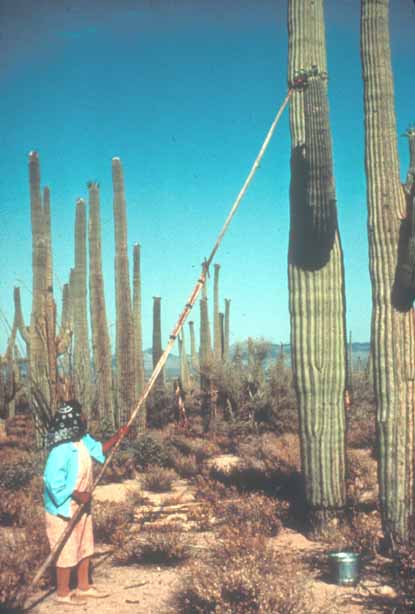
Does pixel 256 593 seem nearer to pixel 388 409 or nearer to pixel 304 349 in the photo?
pixel 388 409

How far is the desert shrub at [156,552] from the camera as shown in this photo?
6562mm

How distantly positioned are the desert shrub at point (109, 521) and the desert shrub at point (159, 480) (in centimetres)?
207

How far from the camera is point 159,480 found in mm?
10352

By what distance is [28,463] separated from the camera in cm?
1114

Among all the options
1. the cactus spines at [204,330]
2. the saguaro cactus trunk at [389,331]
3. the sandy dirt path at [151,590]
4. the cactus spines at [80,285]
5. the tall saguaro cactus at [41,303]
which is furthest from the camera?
the cactus spines at [204,330]

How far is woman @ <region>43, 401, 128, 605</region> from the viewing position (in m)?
5.47

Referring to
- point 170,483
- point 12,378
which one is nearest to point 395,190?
point 170,483

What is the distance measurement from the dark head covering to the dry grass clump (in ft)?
5.12

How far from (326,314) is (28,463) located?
21.5 ft

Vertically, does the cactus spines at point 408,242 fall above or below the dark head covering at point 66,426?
above

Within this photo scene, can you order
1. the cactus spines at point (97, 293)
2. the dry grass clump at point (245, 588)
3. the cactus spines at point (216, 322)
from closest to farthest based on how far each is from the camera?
the dry grass clump at point (245, 588)
the cactus spines at point (97, 293)
the cactus spines at point (216, 322)

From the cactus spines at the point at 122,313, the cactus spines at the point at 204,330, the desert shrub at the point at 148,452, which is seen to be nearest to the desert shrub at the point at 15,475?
the desert shrub at the point at 148,452

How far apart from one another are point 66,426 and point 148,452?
674 cm

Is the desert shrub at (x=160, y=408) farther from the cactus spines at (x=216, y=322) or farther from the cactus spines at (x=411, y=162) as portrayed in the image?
the cactus spines at (x=411, y=162)
